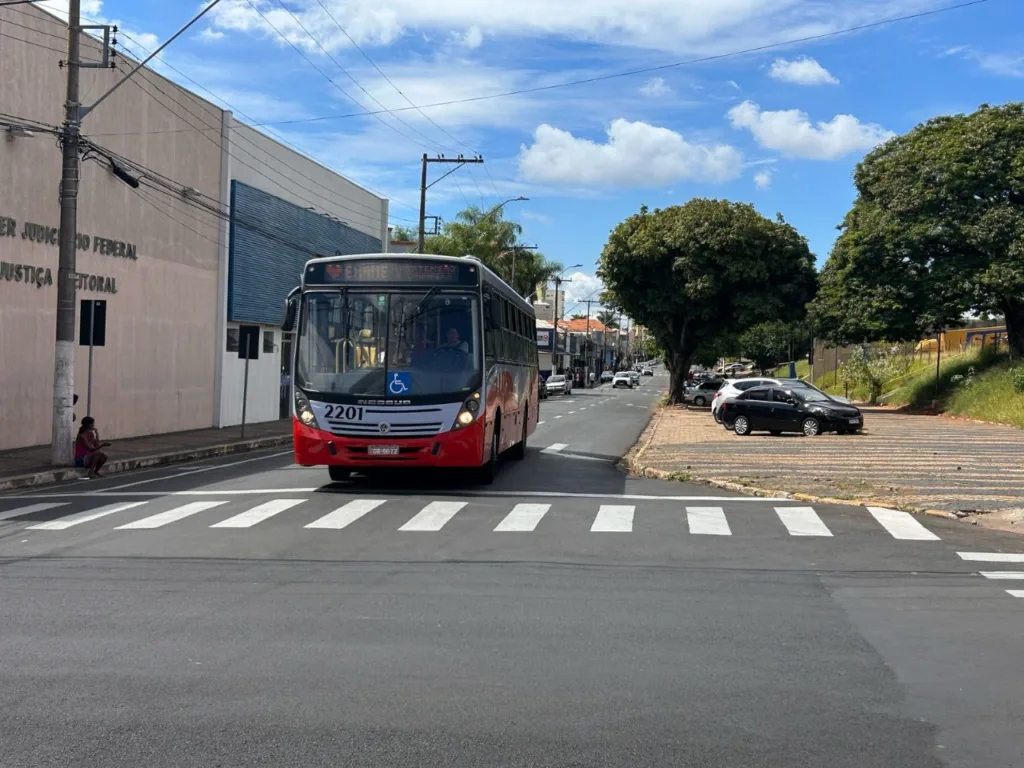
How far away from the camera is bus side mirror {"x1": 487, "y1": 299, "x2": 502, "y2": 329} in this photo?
48.4 ft

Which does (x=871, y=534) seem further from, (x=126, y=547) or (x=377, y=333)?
(x=126, y=547)

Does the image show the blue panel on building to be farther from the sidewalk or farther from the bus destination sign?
the bus destination sign

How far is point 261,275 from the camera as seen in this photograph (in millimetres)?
32625

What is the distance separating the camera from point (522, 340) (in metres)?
19.9

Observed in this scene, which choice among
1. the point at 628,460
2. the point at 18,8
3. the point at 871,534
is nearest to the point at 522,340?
the point at 628,460

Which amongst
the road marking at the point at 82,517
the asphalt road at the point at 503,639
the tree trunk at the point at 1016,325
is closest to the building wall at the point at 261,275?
the road marking at the point at 82,517

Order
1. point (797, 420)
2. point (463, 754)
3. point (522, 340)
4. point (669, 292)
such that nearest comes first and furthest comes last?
point (463, 754) < point (522, 340) < point (797, 420) < point (669, 292)

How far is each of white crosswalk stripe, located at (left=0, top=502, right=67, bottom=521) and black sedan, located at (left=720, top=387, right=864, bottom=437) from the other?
2077 centimetres

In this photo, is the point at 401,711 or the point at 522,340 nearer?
the point at 401,711

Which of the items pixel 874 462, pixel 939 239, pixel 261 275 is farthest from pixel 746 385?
pixel 261 275

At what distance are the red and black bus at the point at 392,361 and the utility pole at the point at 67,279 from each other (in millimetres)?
5404

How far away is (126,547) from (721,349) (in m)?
78.9

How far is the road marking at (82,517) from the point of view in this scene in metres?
11.8

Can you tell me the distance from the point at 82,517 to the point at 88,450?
5.62m
